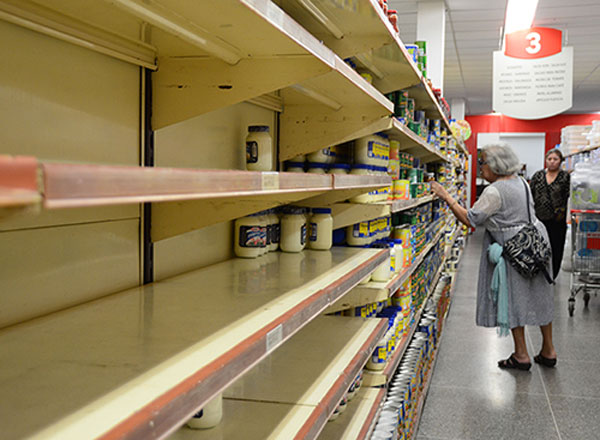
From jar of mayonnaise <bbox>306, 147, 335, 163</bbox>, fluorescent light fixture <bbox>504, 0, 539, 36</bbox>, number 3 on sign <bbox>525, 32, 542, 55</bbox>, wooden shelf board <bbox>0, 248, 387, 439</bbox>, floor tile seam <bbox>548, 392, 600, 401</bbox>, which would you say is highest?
fluorescent light fixture <bbox>504, 0, 539, 36</bbox>

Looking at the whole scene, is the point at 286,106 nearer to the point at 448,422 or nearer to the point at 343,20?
the point at 343,20

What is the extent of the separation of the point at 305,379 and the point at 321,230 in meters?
0.83

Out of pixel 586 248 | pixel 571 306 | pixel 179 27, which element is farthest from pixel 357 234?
pixel 586 248

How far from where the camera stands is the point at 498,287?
4312mm

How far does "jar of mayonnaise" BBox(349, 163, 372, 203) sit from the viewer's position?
8.95 ft

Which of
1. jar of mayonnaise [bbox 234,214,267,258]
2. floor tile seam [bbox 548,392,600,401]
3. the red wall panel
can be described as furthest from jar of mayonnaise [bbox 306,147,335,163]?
the red wall panel

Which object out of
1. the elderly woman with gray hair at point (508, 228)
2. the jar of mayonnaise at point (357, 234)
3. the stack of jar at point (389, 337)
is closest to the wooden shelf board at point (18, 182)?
the stack of jar at point (389, 337)

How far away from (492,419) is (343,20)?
2.72 meters

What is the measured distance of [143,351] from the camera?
1092 millimetres

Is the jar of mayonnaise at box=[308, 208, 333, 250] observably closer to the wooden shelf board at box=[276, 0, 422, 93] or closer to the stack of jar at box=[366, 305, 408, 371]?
the stack of jar at box=[366, 305, 408, 371]

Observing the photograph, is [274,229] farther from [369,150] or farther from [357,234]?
[369,150]

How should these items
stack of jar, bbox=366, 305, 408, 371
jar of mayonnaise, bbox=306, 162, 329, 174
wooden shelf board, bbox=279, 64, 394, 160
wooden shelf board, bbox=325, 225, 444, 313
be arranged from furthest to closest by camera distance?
stack of jar, bbox=366, 305, 408, 371 < wooden shelf board, bbox=325, 225, 444, 313 < jar of mayonnaise, bbox=306, 162, 329, 174 < wooden shelf board, bbox=279, 64, 394, 160

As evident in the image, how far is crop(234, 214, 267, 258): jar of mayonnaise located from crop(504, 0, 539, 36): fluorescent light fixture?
590 cm

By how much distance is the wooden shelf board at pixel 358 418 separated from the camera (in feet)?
7.09
